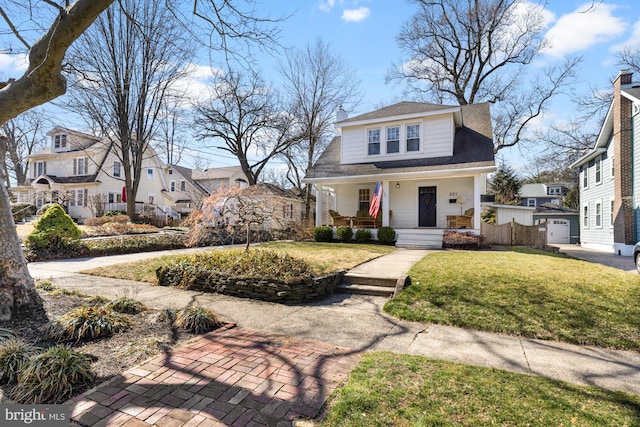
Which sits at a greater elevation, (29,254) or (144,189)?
(144,189)

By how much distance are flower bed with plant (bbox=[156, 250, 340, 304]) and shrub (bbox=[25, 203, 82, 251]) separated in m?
6.50

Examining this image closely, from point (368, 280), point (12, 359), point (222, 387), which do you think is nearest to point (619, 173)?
point (368, 280)

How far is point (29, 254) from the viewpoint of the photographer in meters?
10.1

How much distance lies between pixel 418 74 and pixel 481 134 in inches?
497

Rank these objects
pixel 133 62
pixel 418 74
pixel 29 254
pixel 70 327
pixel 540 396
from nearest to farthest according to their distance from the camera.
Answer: pixel 540 396
pixel 70 327
pixel 29 254
pixel 133 62
pixel 418 74

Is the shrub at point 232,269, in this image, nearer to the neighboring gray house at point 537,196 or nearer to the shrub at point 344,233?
the shrub at point 344,233

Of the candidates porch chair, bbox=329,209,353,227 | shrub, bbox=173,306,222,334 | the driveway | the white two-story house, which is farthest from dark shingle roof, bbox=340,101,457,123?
shrub, bbox=173,306,222,334

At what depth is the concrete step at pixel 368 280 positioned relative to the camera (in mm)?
6520

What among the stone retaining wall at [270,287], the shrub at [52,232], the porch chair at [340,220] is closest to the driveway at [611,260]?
the porch chair at [340,220]

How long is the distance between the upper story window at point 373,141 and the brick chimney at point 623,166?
458 inches

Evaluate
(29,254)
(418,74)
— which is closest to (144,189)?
(29,254)

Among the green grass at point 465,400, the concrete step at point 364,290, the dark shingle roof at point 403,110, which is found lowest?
the green grass at point 465,400

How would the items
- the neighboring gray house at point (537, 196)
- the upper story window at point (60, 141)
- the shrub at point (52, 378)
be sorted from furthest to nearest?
the neighboring gray house at point (537, 196)
the upper story window at point (60, 141)
the shrub at point (52, 378)

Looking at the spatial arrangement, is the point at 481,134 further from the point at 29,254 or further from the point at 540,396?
the point at 29,254
